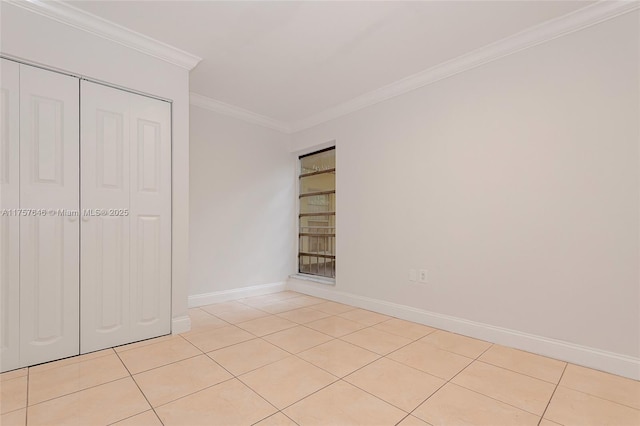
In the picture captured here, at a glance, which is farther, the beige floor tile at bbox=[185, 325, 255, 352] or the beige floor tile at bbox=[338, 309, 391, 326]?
the beige floor tile at bbox=[338, 309, 391, 326]

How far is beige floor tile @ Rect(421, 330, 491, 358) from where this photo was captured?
230cm

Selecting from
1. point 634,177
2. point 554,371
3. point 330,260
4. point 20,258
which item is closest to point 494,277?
point 554,371

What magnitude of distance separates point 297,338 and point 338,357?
0.50 meters

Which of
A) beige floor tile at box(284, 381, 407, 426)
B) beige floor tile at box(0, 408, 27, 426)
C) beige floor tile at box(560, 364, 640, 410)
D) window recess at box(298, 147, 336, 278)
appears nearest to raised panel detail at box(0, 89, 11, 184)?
beige floor tile at box(0, 408, 27, 426)

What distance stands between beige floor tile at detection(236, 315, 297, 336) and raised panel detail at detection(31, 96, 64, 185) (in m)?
1.91

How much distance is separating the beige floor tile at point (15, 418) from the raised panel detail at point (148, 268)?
95 centimetres

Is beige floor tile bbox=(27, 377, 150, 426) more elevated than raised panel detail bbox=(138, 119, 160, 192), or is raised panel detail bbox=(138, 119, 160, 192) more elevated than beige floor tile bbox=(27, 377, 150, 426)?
raised panel detail bbox=(138, 119, 160, 192)

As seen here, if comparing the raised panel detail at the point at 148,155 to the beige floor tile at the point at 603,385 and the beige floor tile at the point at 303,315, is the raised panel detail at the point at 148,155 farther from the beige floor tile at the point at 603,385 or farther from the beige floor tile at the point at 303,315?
the beige floor tile at the point at 603,385

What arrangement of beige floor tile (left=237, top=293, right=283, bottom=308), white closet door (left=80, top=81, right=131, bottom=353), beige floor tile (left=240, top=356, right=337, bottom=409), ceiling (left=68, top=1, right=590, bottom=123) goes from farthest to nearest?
beige floor tile (left=237, top=293, right=283, bottom=308)
white closet door (left=80, top=81, right=131, bottom=353)
ceiling (left=68, top=1, right=590, bottom=123)
beige floor tile (left=240, top=356, right=337, bottom=409)

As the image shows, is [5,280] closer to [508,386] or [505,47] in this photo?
[508,386]

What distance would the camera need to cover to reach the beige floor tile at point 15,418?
142cm

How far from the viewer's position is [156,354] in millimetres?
2211

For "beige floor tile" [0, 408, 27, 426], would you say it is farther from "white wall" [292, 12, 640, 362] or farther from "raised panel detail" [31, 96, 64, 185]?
"white wall" [292, 12, 640, 362]

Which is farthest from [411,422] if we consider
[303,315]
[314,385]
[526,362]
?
[303,315]
